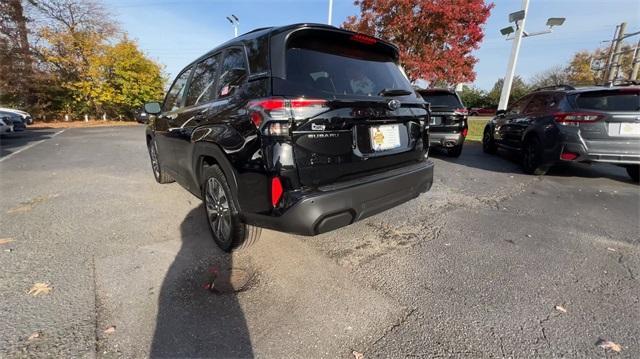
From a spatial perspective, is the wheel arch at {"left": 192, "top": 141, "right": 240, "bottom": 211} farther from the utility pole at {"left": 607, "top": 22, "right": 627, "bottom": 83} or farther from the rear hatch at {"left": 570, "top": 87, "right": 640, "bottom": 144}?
the utility pole at {"left": 607, "top": 22, "right": 627, "bottom": 83}

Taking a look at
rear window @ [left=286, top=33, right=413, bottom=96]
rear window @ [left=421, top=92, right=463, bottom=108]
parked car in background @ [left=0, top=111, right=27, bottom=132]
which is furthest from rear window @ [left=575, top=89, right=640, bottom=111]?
parked car in background @ [left=0, top=111, right=27, bottom=132]

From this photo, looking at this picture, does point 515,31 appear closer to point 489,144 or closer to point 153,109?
point 489,144

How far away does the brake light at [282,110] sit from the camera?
6.73 feet

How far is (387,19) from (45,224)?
18.0 m

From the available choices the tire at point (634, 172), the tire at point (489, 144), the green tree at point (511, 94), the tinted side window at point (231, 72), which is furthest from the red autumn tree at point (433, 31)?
the green tree at point (511, 94)

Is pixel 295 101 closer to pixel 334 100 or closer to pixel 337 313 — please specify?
pixel 334 100

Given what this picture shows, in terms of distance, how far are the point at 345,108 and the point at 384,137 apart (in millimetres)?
493

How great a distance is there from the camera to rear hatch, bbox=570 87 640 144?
465 centimetres

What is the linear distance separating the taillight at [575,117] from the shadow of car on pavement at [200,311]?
5.43 meters

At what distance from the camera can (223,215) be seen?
113 inches

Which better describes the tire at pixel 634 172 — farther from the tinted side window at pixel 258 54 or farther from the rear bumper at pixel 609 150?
the tinted side window at pixel 258 54

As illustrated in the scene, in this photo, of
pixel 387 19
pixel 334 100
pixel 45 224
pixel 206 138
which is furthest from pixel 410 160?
pixel 387 19

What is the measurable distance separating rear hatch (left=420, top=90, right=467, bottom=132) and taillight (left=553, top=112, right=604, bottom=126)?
1.86 meters

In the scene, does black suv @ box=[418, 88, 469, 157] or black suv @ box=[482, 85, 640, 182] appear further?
black suv @ box=[418, 88, 469, 157]
